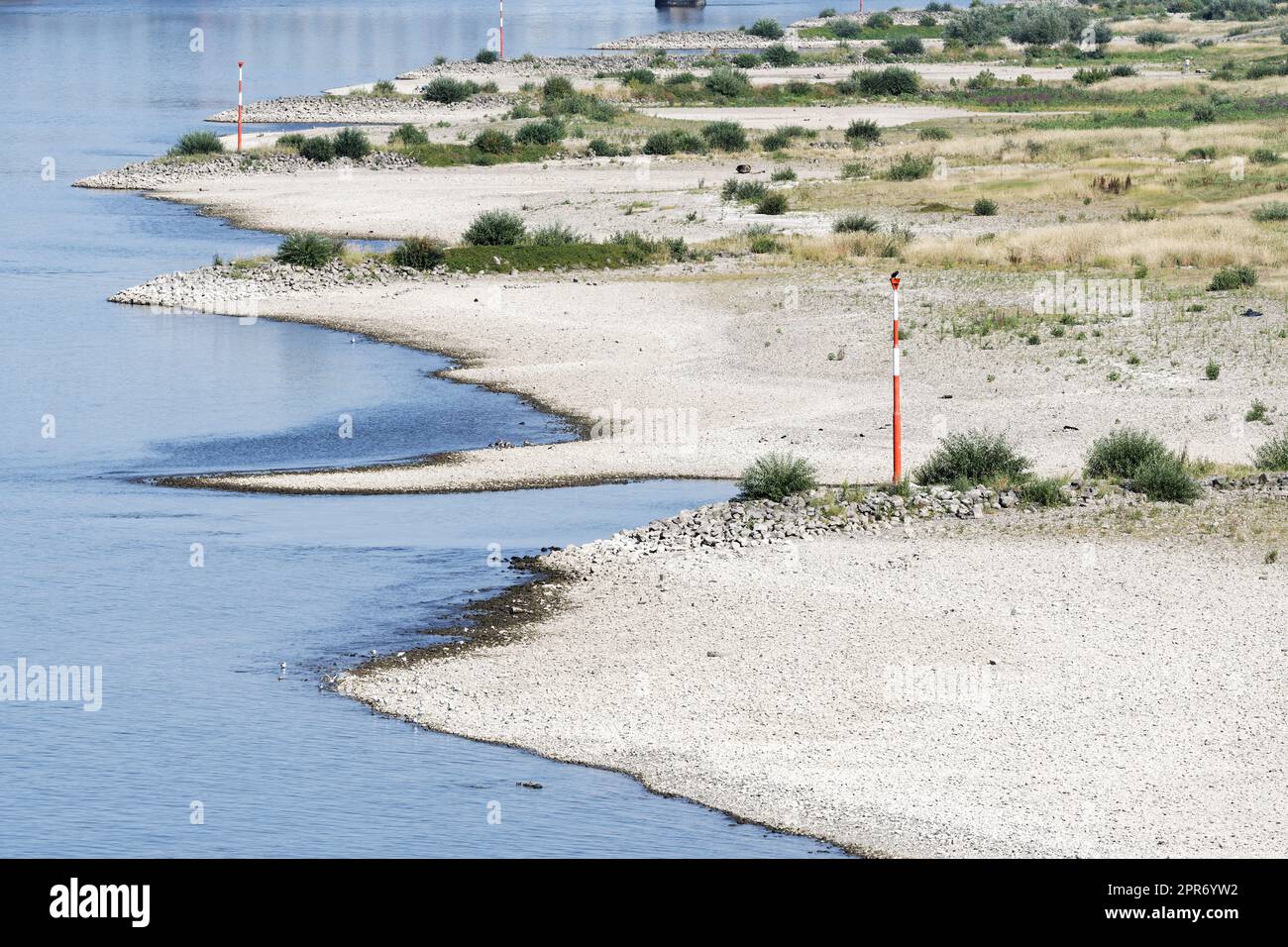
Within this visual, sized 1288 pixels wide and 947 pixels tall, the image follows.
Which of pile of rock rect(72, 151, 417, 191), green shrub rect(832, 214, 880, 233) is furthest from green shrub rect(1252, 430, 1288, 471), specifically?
pile of rock rect(72, 151, 417, 191)

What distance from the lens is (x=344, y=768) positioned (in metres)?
17.2

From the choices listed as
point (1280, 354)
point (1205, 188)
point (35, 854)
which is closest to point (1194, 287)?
point (1280, 354)

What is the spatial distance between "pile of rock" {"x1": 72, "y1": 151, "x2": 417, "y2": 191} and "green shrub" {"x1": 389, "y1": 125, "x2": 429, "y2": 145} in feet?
7.98

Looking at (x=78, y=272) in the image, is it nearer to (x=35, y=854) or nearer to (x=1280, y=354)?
(x=1280, y=354)

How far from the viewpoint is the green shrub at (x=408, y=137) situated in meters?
75.2

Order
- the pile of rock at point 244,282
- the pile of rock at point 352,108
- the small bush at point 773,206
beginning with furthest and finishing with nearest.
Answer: the pile of rock at point 352,108, the small bush at point 773,206, the pile of rock at point 244,282

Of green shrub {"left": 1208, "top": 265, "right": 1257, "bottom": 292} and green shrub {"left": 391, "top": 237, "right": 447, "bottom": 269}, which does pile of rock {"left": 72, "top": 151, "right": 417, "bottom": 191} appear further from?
green shrub {"left": 1208, "top": 265, "right": 1257, "bottom": 292}

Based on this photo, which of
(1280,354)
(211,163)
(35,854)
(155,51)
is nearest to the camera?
(35,854)

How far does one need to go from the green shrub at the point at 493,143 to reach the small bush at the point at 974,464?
48.6 meters

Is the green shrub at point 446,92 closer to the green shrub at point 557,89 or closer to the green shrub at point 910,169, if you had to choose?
the green shrub at point 557,89

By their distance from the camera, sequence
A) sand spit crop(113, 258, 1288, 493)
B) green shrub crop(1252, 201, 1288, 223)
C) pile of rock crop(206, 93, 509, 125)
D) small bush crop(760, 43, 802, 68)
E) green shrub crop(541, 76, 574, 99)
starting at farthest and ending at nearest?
small bush crop(760, 43, 802, 68) → green shrub crop(541, 76, 574, 99) → pile of rock crop(206, 93, 509, 125) → green shrub crop(1252, 201, 1288, 223) → sand spit crop(113, 258, 1288, 493)

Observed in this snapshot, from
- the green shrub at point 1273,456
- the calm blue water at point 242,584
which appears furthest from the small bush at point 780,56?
the green shrub at point 1273,456

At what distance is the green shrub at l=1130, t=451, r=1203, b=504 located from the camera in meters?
24.8
